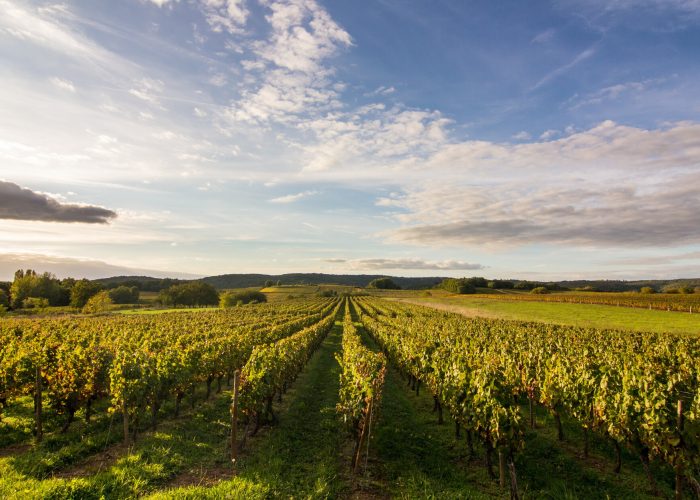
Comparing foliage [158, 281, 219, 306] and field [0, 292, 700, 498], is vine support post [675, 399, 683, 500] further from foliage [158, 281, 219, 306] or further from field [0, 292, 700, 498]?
foliage [158, 281, 219, 306]

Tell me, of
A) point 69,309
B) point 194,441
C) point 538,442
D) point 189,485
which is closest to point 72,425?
point 194,441

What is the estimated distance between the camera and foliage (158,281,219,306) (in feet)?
390

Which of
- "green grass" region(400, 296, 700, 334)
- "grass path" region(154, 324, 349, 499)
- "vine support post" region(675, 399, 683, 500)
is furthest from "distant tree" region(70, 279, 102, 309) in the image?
"vine support post" region(675, 399, 683, 500)

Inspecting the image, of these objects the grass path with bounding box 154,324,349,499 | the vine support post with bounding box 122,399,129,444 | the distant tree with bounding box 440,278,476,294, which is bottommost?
the grass path with bounding box 154,324,349,499

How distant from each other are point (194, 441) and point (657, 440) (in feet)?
43.0

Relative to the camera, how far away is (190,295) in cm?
12181

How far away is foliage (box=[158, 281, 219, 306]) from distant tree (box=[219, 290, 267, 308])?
17.2 ft

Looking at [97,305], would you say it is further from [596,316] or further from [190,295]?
[596,316]

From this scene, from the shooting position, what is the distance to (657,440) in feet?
29.6

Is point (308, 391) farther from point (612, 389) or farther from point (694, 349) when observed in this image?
point (694, 349)

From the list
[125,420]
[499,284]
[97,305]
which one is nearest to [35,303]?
[97,305]

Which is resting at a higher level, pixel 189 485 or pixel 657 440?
pixel 657 440

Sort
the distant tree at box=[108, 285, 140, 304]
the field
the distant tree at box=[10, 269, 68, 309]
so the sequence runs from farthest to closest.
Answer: the distant tree at box=[108, 285, 140, 304]
the distant tree at box=[10, 269, 68, 309]
the field

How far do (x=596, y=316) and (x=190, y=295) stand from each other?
Answer: 368 feet
